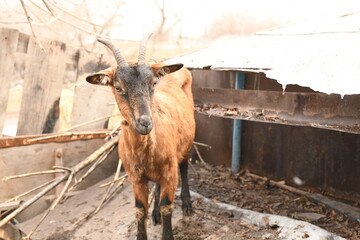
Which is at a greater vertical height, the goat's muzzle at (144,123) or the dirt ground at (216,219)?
the goat's muzzle at (144,123)

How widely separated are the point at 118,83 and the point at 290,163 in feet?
13.7

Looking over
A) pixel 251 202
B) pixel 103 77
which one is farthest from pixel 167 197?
pixel 251 202

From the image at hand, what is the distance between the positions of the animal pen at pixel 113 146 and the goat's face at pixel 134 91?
68.2 inches

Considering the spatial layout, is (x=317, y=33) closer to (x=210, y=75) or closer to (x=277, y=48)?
(x=277, y=48)

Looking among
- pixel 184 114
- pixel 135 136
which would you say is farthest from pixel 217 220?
pixel 135 136

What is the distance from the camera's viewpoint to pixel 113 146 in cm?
622

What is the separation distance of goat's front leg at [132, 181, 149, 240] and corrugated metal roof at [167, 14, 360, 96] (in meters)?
1.97

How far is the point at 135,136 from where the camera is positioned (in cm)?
366

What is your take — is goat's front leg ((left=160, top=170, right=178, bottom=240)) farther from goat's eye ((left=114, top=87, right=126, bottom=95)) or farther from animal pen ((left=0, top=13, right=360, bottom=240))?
goat's eye ((left=114, top=87, right=126, bottom=95))

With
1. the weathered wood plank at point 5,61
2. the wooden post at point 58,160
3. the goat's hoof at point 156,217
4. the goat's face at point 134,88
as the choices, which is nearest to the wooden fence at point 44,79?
the weathered wood plank at point 5,61

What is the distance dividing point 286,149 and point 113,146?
121 inches

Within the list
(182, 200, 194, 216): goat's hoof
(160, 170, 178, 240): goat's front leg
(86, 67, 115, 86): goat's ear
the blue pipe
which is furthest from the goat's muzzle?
the blue pipe

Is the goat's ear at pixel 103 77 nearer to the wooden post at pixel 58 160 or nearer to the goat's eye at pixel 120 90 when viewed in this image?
the goat's eye at pixel 120 90

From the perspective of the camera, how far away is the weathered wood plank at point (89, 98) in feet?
21.5
